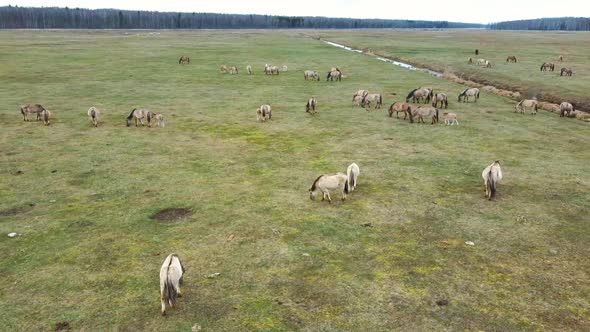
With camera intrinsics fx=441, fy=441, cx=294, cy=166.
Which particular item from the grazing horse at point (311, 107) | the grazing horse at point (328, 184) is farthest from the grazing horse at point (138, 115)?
the grazing horse at point (328, 184)

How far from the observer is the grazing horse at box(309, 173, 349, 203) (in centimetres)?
1415

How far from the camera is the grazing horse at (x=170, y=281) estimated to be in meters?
8.76

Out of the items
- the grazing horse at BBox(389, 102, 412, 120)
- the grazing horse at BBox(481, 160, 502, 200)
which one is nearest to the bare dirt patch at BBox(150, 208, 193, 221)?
the grazing horse at BBox(481, 160, 502, 200)

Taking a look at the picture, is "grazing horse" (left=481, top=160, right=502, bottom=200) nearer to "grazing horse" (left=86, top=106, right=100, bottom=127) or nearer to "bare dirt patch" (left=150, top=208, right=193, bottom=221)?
"bare dirt patch" (left=150, top=208, right=193, bottom=221)

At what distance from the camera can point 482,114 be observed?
28.9m

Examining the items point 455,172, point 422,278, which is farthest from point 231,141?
point 422,278

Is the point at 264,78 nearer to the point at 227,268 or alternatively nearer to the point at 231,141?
the point at 231,141

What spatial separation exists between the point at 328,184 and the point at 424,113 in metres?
14.0

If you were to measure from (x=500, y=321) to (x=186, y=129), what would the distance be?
62.7ft

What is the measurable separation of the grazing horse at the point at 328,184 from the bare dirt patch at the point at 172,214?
13.2 ft

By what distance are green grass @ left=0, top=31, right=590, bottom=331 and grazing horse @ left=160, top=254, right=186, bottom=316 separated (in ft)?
0.98

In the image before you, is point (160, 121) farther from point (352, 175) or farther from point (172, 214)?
point (352, 175)

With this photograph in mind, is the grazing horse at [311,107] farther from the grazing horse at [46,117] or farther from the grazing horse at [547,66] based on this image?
the grazing horse at [547,66]

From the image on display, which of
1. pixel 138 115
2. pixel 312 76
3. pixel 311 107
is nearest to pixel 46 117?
pixel 138 115
